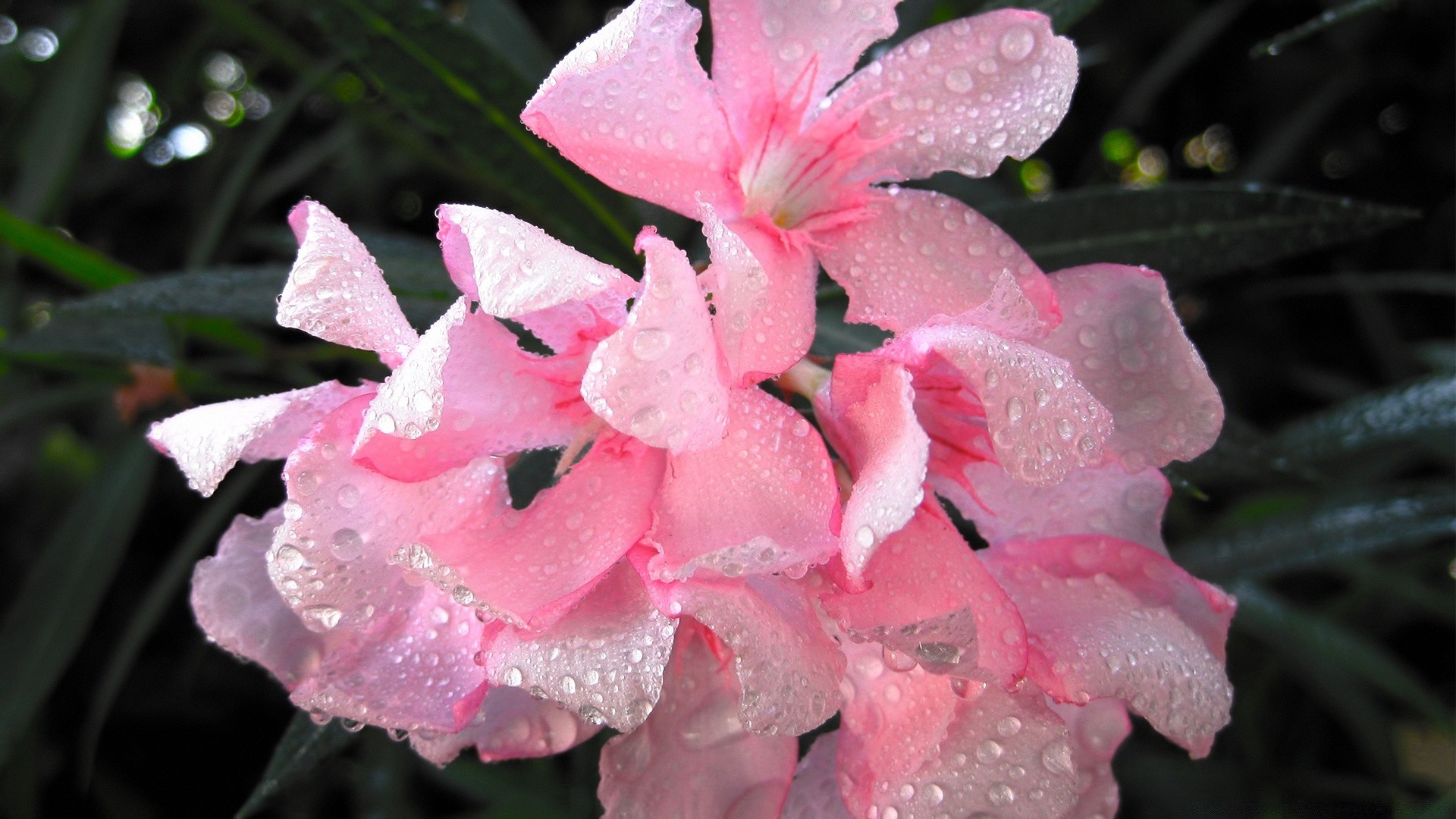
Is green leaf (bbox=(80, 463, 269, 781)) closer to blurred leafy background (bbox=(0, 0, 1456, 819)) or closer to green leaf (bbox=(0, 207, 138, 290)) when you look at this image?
blurred leafy background (bbox=(0, 0, 1456, 819))

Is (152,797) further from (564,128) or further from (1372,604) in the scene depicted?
(1372,604)

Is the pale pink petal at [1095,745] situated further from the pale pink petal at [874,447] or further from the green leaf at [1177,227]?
the green leaf at [1177,227]

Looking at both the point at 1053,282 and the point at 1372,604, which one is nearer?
the point at 1053,282

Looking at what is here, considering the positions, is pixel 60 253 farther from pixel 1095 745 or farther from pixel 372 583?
pixel 1095 745

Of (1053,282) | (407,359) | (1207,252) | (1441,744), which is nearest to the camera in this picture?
(407,359)

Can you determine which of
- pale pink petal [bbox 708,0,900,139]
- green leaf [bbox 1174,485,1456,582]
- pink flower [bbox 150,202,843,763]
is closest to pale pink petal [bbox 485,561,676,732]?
pink flower [bbox 150,202,843,763]

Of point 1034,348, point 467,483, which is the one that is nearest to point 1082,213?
point 1034,348
